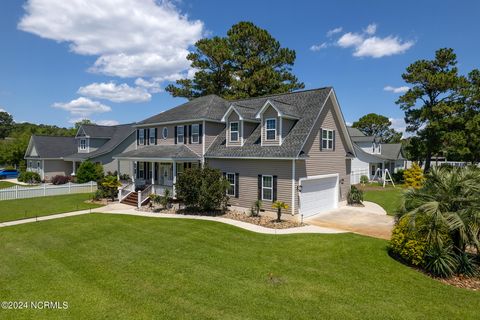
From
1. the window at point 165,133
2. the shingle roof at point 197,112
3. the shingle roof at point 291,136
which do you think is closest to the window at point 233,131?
the shingle roof at point 291,136

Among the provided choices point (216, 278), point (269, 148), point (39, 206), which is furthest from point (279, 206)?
point (39, 206)

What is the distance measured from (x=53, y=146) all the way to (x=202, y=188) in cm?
3383

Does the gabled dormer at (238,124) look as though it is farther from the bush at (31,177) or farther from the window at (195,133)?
the bush at (31,177)

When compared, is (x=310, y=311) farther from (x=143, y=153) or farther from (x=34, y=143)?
(x=34, y=143)

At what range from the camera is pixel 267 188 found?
17.9 m

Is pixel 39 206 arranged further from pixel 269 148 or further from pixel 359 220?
pixel 359 220

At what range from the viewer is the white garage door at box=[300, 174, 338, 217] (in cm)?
1781

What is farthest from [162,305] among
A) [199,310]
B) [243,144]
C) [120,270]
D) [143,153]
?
[143,153]

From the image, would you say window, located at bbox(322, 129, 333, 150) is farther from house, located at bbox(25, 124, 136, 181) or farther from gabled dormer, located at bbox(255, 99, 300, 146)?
house, located at bbox(25, 124, 136, 181)

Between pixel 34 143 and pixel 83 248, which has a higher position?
pixel 34 143

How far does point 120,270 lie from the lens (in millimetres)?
9227

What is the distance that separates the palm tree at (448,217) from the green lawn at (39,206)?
20.5 meters

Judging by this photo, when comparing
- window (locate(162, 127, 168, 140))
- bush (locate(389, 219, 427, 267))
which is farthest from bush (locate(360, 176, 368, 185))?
bush (locate(389, 219, 427, 267))

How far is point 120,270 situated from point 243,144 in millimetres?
12454
